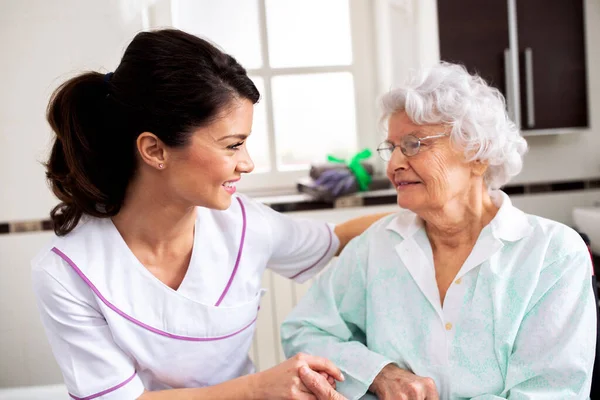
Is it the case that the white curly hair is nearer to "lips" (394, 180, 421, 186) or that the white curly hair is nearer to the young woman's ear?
"lips" (394, 180, 421, 186)

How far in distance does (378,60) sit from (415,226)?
60.4 inches

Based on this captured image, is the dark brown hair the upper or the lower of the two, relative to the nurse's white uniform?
upper

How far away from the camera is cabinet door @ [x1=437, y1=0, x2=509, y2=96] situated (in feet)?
8.47

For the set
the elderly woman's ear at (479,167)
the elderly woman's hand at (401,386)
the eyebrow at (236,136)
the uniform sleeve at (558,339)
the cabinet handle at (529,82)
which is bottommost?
the elderly woman's hand at (401,386)

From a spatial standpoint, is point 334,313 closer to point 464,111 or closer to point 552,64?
point 464,111

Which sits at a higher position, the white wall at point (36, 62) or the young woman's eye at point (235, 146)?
the white wall at point (36, 62)

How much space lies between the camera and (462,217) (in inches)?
60.5

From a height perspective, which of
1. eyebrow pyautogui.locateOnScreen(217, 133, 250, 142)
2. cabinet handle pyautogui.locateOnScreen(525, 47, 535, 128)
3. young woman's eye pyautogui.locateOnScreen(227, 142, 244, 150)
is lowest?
young woman's eye pyautogui.locateOnScreen(227, 142, 244, 150)

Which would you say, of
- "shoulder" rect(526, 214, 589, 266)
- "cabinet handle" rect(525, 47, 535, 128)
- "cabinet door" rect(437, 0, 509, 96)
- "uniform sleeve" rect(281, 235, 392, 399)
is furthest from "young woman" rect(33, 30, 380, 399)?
"cabinet handle" rect(525, 47, 535, 128)

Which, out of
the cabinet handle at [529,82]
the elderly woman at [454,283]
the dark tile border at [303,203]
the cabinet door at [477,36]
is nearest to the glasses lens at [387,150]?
the elderly woman at [454,283]

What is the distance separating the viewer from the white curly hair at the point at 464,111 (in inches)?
58.4

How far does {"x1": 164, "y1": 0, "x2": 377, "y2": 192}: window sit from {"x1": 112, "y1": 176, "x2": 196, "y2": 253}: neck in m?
1.45

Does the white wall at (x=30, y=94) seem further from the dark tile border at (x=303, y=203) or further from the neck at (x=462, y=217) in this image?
the neck at (x=462, y=217)

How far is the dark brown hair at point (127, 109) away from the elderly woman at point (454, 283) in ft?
1.50
